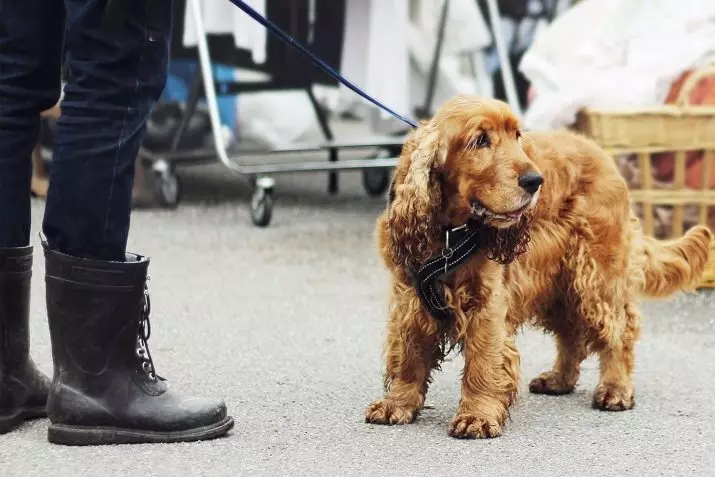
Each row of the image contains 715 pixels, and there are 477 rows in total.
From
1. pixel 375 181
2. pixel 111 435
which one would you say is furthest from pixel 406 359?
pixel 375 181

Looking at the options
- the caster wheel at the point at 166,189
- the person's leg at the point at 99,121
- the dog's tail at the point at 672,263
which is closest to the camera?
the person's leg at the point at 99,121

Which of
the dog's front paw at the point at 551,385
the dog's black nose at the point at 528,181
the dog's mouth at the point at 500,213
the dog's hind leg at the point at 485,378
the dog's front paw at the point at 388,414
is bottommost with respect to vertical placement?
the dog's front paw at the point at 551,385

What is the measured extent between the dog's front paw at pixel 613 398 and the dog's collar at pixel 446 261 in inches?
22.9

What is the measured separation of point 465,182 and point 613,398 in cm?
78

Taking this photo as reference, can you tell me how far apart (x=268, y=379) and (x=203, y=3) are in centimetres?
341

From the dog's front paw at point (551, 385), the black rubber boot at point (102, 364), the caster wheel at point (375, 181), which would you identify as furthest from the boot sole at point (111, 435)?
the caster wheel at point (375, 181)

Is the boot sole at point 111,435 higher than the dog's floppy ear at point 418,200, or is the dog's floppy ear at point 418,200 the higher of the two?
the dog's floppy ear at point 418,200

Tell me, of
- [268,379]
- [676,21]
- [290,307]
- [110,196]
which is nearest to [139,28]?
[110,196]

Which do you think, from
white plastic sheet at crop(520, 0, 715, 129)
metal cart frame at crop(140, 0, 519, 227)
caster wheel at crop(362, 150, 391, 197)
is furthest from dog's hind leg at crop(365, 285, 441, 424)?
caster wheel at crop(362, 150, 391, 197)

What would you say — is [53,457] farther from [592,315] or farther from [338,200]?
[338,200]

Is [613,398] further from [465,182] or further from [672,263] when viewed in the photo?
[465,182]

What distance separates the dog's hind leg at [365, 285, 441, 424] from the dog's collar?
0.06 m

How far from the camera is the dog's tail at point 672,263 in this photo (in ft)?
11.6

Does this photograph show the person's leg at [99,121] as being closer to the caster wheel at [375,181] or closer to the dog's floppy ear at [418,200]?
the dog's floppy ear at [418,200]
